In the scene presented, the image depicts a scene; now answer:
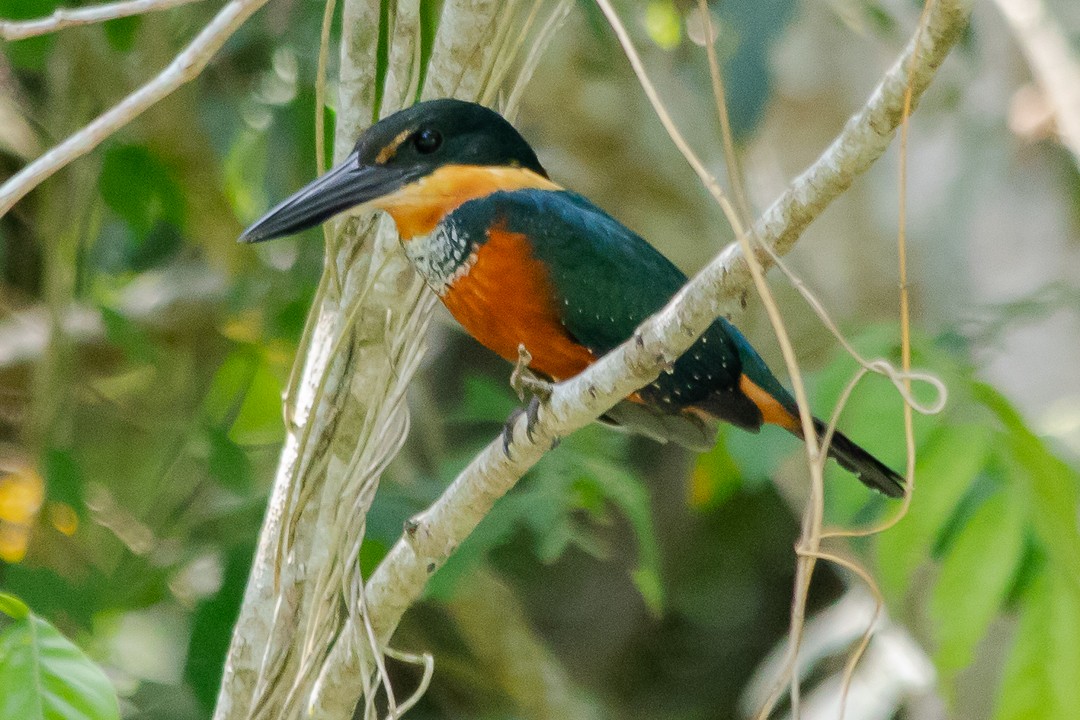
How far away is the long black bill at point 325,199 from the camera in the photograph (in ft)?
4.70

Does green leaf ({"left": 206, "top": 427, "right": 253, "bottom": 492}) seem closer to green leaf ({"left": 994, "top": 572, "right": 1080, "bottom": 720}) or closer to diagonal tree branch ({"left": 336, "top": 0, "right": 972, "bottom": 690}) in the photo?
diagonal tree branch ({"left": 336, "top": 0, "right": 972, "bottom": 690})

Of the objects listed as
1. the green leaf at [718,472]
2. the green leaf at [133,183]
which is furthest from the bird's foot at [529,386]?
the green leaf at [133,183]

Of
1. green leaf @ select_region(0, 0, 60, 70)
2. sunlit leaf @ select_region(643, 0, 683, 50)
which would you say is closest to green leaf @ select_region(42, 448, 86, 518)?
green leaf @ select_region(0, 0, 60, 70)

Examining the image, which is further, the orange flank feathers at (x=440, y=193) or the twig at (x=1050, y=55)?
the twig at (x=1050, y=55)

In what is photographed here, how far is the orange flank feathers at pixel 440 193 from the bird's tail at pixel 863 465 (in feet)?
1.52

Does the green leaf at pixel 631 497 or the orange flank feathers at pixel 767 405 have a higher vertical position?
the orange flank feathers at pixel 767 405

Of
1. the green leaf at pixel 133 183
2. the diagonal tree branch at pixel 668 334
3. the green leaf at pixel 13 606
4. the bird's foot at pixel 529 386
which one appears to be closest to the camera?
the diagonal tree branch at pixel 668 334

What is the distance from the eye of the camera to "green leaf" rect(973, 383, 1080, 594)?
170cm

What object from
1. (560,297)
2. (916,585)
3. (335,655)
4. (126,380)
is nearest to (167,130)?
(126,380)

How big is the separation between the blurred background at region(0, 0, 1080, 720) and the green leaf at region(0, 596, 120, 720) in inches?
37.2

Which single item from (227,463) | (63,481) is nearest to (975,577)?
(227,463)

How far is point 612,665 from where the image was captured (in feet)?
14.6

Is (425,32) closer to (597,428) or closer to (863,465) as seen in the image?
(863,465)

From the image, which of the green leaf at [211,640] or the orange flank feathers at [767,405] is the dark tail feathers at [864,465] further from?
the green leaf at [211,640]
